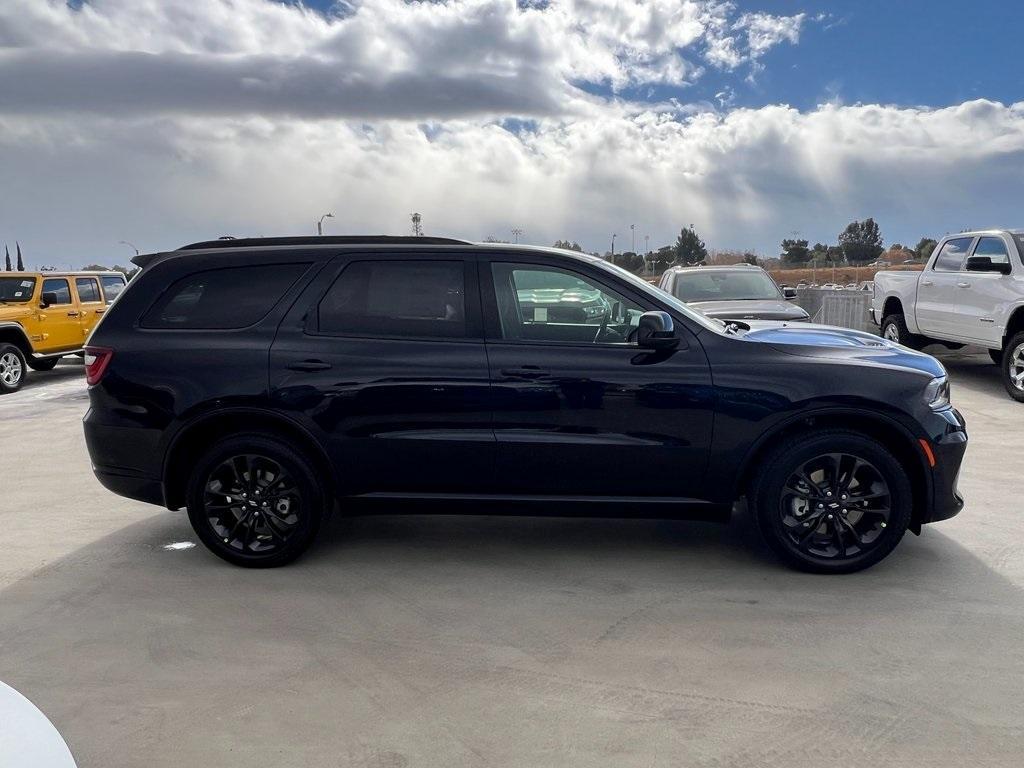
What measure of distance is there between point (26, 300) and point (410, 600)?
Answer: 464 inches

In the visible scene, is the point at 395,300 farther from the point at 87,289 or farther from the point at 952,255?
the point at 87,289

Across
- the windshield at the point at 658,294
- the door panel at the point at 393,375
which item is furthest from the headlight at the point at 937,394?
the door panel at the point at 393,375

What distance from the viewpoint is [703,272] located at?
12.1 m

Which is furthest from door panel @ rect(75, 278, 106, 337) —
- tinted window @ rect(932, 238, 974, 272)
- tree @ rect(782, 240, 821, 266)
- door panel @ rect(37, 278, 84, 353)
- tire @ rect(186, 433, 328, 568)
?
tree @ rect(782, 240, 821, 266)

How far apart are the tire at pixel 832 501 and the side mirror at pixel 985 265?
6.99 m

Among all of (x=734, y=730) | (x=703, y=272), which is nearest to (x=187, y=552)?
(x=734, y=730)

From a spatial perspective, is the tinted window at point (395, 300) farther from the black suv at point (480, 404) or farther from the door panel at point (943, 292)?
the door panel at point (943, 292)

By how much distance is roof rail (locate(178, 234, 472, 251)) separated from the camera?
4.91 m

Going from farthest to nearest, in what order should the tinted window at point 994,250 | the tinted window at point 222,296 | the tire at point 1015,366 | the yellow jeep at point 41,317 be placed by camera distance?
the yellow jeep at point 41,317 → the tinted window at point 994,250 → the tire at point 1015,366 → the tinted window at point 222,296

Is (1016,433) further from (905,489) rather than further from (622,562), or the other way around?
(622,562)

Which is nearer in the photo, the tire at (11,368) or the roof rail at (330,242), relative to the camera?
the roof rail at (330,242)

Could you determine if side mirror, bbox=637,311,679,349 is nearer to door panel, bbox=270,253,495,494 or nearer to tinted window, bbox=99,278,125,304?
door panel, bbox=270,253,495,494

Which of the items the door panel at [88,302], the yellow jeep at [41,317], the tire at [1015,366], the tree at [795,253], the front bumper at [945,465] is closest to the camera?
the front bumper at [945,465]

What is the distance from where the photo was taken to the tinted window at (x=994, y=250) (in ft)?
35.7
